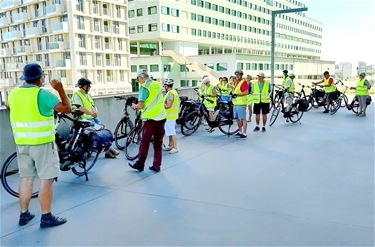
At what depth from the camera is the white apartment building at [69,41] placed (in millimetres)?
39875

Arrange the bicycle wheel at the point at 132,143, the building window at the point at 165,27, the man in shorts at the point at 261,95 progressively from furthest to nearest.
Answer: the building window at the point at 165,27, the man in shorts at the point at 261,95, the bicycle wheel at the point at 132,143

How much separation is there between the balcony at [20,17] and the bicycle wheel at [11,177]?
44.9 m

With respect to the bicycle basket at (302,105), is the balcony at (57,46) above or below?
above

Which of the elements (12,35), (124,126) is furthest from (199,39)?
(124,126)

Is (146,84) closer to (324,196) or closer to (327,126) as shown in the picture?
(324,196)

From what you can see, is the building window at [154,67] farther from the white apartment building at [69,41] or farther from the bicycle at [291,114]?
the bicycle at [291,114]

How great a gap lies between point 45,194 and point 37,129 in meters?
0.69

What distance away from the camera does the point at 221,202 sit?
4.21 m

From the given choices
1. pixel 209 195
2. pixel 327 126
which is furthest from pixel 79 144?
pixel 327 126

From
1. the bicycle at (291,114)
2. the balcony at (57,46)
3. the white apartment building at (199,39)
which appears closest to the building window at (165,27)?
the white apartment building at (199,39)

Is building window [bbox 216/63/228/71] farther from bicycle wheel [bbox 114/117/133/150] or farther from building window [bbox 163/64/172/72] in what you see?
bicycle wheel [bbox 114/117/133/150]

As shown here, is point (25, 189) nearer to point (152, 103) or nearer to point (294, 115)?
point (152, 103)

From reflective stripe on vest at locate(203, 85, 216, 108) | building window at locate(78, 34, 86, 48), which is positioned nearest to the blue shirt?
reflective stripe on vest at locate(203, 85, 216, 108)

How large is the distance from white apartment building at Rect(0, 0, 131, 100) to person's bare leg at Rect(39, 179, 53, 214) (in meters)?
38.4
